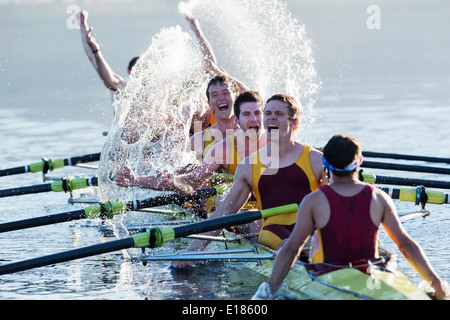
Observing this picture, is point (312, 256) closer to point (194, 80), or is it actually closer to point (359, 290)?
point (359, 290)

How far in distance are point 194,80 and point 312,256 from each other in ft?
16.5

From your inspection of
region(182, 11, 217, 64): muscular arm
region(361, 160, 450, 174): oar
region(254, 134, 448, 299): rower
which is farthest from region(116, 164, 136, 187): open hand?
region(182, 11, 217, 64): muscular arm

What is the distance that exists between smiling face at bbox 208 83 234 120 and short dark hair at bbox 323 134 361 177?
332cm

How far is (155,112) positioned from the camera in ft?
30.0

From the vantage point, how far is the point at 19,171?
9.95m

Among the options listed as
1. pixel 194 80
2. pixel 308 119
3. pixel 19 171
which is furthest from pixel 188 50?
pixel 308 119

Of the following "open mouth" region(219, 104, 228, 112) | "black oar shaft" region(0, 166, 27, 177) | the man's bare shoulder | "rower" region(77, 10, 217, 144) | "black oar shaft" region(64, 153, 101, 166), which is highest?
"rower" region(77, 10, 217, 144)

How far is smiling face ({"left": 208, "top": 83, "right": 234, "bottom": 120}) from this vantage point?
311 inches

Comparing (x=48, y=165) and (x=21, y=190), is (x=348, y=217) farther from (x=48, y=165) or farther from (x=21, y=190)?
(x=48, y=165)

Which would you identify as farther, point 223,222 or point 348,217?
point 223,222

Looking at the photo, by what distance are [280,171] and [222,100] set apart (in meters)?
2.08

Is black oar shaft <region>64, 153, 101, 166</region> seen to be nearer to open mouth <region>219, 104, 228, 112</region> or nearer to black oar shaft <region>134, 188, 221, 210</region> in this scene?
open mouth <region>219, 104, 228, 112</region>

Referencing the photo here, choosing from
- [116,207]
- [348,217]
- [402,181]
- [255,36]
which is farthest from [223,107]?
[255,36]

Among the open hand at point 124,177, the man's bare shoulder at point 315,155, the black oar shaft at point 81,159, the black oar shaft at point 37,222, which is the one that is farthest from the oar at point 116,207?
the black oar shaft at point 81,159
